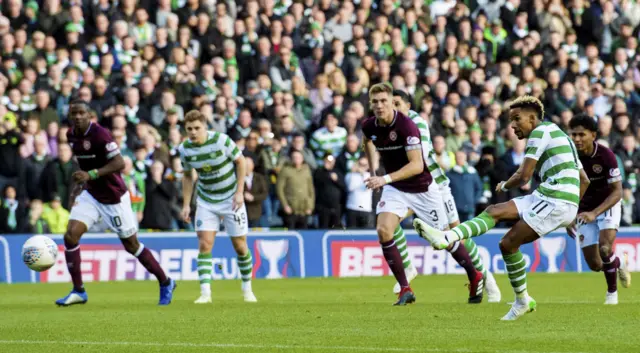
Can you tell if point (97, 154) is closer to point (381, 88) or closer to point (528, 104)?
point (381, 88)

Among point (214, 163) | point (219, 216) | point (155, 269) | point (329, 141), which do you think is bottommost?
point (155, 269)

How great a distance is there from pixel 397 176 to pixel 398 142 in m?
0.65

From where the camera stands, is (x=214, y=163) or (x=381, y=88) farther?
(x=214, y=163)

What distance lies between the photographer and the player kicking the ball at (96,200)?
51.4 feet

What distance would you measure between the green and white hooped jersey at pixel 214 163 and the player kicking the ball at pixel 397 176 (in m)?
1.84

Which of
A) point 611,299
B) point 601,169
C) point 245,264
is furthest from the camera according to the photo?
point 245,264

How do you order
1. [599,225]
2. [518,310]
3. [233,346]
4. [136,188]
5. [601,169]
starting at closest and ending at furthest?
[233,346] < [518,310] < [601,169] < [599,225] < [136,188]

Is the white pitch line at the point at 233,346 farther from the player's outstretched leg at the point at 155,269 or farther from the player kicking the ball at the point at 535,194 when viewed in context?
the player's outstretched leg at the point at 155,269

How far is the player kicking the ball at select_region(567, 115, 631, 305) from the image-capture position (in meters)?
14.8

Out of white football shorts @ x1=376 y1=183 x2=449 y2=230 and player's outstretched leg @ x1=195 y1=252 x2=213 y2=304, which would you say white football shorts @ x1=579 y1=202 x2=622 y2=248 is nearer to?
white football shorts @ x1=376 y1=183 x2=449 y2=230

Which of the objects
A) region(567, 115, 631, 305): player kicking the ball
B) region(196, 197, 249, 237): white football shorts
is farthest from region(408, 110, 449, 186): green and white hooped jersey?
region(196, 197, 249, 237): white football shorts

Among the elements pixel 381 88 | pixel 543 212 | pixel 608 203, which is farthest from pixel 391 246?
pixel 543 212

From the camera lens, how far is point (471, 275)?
15328 mm

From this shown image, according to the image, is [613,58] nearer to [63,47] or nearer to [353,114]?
[353,114]
